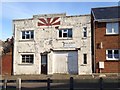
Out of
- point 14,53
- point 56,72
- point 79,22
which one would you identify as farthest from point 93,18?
point 14,53

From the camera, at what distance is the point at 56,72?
36156 millimetres

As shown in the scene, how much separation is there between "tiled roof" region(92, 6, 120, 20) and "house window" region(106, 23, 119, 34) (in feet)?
2.78

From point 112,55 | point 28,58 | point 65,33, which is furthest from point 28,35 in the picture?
point 112,55

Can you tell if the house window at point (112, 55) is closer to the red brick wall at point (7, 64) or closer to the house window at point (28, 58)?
the house window at point (28, 58)

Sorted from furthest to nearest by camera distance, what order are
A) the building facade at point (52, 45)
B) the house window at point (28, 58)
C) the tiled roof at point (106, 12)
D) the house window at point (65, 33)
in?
the house window at point (28, 58), the house window at point (65, 33), the building facade at point (52, 45), the tiled roof at point (106, 12)

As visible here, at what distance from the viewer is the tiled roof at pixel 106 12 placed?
1361 inches

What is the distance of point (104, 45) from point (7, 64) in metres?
12.3

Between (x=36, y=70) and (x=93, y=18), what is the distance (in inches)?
354

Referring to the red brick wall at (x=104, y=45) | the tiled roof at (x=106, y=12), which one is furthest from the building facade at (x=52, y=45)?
the tiled roof at (x=106, y=12)

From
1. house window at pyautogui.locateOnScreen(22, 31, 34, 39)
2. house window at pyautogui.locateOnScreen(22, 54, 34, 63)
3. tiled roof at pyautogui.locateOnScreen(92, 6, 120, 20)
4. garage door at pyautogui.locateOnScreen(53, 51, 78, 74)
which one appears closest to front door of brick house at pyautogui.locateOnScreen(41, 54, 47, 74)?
garage door at pyautogui.locateOnScreen(53, 51, 78, 74)

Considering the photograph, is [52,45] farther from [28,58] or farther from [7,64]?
[7,64]

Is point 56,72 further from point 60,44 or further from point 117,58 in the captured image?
point 117,58

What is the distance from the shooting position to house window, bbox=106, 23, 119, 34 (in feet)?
111

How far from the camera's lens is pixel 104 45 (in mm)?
34156
